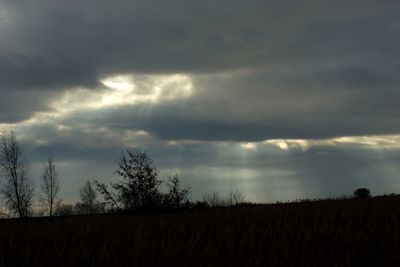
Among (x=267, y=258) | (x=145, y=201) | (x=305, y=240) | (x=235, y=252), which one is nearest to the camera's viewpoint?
(x=267, y=258)

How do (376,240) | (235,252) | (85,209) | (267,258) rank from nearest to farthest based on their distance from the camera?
(267,258), (235,252), (376,240), (85,209)

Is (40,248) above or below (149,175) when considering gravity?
below

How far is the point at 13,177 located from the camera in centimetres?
5575

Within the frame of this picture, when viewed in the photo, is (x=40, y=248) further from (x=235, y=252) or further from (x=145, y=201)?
(x=145, y=201)

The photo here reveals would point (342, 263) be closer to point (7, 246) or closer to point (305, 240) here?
point (305, 240)

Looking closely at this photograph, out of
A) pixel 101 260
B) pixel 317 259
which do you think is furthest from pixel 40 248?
pixel 317 259

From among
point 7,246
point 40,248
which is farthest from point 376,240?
point 7,246

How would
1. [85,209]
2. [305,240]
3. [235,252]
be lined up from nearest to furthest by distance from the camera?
1. [235,252]
2. [305,240]
3. [85,209]

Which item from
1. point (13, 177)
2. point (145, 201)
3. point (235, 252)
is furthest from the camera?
point (13, 177)

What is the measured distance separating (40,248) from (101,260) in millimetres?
1113

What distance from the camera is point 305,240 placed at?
16.0 ft

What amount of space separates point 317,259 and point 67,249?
7.68 feet

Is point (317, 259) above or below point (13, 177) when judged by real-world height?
below

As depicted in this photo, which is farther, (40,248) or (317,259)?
(40,248)
